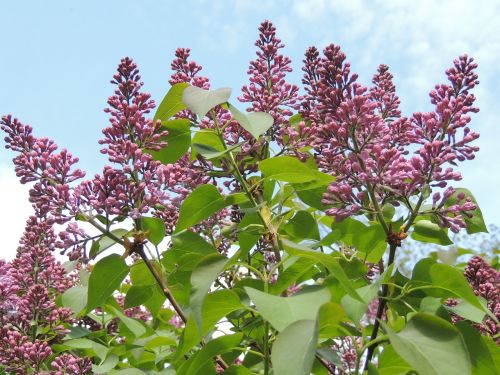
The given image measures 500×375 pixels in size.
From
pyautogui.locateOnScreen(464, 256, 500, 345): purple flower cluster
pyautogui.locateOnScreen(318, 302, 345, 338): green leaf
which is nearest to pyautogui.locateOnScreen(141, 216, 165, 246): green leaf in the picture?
pyautogui.locateOnScreen(318, 302, 345, 338): green leaf

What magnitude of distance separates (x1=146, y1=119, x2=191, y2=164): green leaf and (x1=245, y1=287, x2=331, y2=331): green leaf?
929 millimetres

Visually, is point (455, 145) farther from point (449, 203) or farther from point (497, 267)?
point (497, 267)

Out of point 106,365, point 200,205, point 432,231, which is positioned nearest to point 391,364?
point 432,231

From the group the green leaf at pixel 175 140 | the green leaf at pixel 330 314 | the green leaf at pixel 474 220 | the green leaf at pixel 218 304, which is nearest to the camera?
the green leaf at pixel 330 314

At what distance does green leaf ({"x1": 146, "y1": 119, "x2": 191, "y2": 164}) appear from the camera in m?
2.49

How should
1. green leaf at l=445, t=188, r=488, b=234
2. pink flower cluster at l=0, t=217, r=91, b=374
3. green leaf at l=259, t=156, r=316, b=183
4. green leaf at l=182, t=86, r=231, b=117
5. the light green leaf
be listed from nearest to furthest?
green leaf at l=182, t=86, r=231, b=117
green leaf at l=259, t=156, r=316, b=183
green leaf at l=445, t=188, r=488, b=234
the light green leaf
pink flower cluster at l=0, t=217, r=91, b=374

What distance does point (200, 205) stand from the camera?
2322mm

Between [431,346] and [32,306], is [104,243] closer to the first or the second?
[32,306]

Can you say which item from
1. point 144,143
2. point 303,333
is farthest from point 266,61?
point 303,333

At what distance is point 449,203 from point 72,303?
1.60 meters

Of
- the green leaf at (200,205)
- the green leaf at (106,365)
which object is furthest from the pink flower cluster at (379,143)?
the green leaf at (106,365)

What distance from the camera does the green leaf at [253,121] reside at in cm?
214

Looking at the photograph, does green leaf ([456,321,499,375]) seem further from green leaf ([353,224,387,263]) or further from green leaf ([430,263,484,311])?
green leaf ([353,224,387,263])

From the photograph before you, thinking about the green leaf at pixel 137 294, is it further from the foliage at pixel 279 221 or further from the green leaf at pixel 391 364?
the green leaf at pixel 391 364
